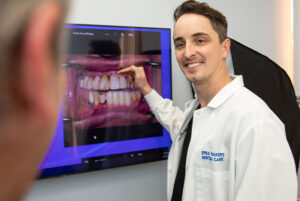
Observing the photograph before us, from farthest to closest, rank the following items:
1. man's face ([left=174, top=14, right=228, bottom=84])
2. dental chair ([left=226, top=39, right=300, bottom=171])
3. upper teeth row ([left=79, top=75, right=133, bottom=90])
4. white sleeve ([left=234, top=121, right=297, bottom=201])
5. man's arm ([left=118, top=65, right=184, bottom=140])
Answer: dental chair ([left=226, top=39, right=300, bottom=171]) < man's arm ([left=118, top=65, right=184, bottom=140]) < upper teeth row ([left=79, top=75, right=133, bottom=90]) < man's face ([left=174, top=14, right=228, bottom=84]) < white sleeve ([left=234, top=121, right=297, bottom=201])

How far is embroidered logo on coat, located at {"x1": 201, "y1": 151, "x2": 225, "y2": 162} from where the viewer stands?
1.09 meters

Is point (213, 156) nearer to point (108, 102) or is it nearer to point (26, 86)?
point (108, 102)

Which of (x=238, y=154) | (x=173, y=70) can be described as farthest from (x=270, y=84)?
(x=238, y=154)

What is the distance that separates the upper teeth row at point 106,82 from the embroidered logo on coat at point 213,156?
1.86ft

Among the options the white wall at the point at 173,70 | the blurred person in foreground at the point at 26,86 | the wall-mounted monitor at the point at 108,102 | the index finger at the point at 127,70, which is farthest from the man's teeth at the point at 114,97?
the blurred person in foreground at the point at 26,86

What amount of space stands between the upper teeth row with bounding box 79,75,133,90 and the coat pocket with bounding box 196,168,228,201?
594mm

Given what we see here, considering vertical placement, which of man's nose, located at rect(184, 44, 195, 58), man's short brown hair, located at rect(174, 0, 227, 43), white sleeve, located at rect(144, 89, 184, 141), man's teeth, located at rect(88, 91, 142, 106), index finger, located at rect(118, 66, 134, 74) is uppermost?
man's short brown hair, located at rect(174, 0, 227, 43)

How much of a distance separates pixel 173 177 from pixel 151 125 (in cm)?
32

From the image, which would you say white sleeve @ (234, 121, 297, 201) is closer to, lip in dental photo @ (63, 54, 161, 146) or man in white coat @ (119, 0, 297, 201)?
man in white coat @ (119, 0, 297, 201)

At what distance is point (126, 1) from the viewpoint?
1.51m

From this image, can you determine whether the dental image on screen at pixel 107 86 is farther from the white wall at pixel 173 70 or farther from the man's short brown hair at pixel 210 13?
the man's short brown hair at pixel 210 13

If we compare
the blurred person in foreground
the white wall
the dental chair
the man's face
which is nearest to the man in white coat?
the man's face

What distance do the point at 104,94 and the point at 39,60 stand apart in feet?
4.08

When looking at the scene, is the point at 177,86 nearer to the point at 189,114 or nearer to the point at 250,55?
the point at 189,114
